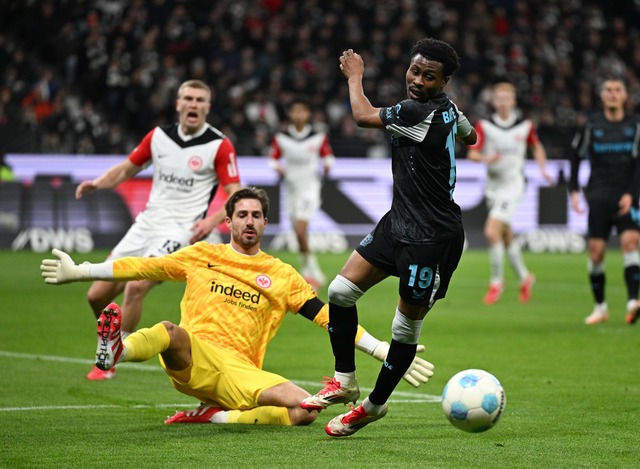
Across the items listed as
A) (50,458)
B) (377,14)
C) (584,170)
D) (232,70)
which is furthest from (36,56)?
(50,458)

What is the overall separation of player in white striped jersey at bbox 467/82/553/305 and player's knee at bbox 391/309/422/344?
8803mm

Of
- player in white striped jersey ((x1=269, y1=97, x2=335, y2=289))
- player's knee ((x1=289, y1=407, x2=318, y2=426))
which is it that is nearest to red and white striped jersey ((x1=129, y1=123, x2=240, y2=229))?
player's knee ((x1=289, y1=407, x2=318, y2=426))

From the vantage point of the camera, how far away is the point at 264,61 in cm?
2519

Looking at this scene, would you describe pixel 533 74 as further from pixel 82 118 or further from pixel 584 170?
pixel 82 118

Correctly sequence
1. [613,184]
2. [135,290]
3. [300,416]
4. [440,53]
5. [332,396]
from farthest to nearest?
[613,184], [135,290], [300,416], [332,396], [440,53]

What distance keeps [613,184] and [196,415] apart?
716 centimetres

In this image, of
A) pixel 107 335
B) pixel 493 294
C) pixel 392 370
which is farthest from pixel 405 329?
pixel 493 294

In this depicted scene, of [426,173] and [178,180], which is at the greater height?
[426,173]

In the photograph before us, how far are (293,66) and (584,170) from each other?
7.15m

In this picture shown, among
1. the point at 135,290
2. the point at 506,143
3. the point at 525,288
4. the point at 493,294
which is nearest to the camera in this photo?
the point at 135,290

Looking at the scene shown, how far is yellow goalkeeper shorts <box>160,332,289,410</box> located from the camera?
657 centimetres

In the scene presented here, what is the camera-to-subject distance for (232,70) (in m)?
24.9

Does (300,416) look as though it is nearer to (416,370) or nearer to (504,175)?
(416,370)

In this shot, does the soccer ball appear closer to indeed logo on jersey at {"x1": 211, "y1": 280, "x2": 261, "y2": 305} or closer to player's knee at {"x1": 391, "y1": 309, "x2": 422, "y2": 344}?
player's knee at {"x1": 391, "y1": 309, "x2": 422, "y2": 344}
